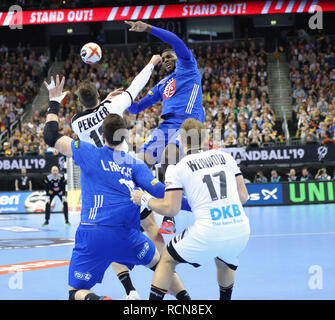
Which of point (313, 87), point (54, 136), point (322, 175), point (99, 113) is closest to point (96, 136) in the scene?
point (99, 113)

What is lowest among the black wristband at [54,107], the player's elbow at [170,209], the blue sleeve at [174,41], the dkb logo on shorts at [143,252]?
the dkb logo on shorts at [143,252]

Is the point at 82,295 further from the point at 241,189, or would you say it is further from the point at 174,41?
the point at 174,41

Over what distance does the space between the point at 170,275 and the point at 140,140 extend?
1560cm

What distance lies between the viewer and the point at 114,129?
229 inches

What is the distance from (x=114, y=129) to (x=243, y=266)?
461 cm

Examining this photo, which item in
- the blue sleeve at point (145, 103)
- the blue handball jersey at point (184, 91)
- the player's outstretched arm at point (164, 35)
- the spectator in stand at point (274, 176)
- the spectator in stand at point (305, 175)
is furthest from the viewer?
the spectator in stand at point (274, 176)

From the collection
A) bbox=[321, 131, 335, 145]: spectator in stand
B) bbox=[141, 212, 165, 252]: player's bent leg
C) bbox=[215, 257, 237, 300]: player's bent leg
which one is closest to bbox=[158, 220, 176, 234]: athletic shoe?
bbox=[141, 212, 165, 252]: player's bent leg

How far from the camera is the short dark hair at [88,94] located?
718 cm

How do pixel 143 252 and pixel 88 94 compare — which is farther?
→ pixel 88 94

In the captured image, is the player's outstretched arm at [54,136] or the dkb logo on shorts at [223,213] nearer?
the dkb logo on shorts at [223,213]

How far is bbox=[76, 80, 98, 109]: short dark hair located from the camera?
23.6 ft

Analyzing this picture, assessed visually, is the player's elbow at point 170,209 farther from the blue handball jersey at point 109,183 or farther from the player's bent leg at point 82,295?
the player's bent leg at point 82,295

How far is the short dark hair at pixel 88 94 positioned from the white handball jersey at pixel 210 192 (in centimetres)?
203

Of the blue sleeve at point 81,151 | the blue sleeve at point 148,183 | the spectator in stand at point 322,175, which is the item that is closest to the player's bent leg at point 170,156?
the blue sleeve at point 148,183
